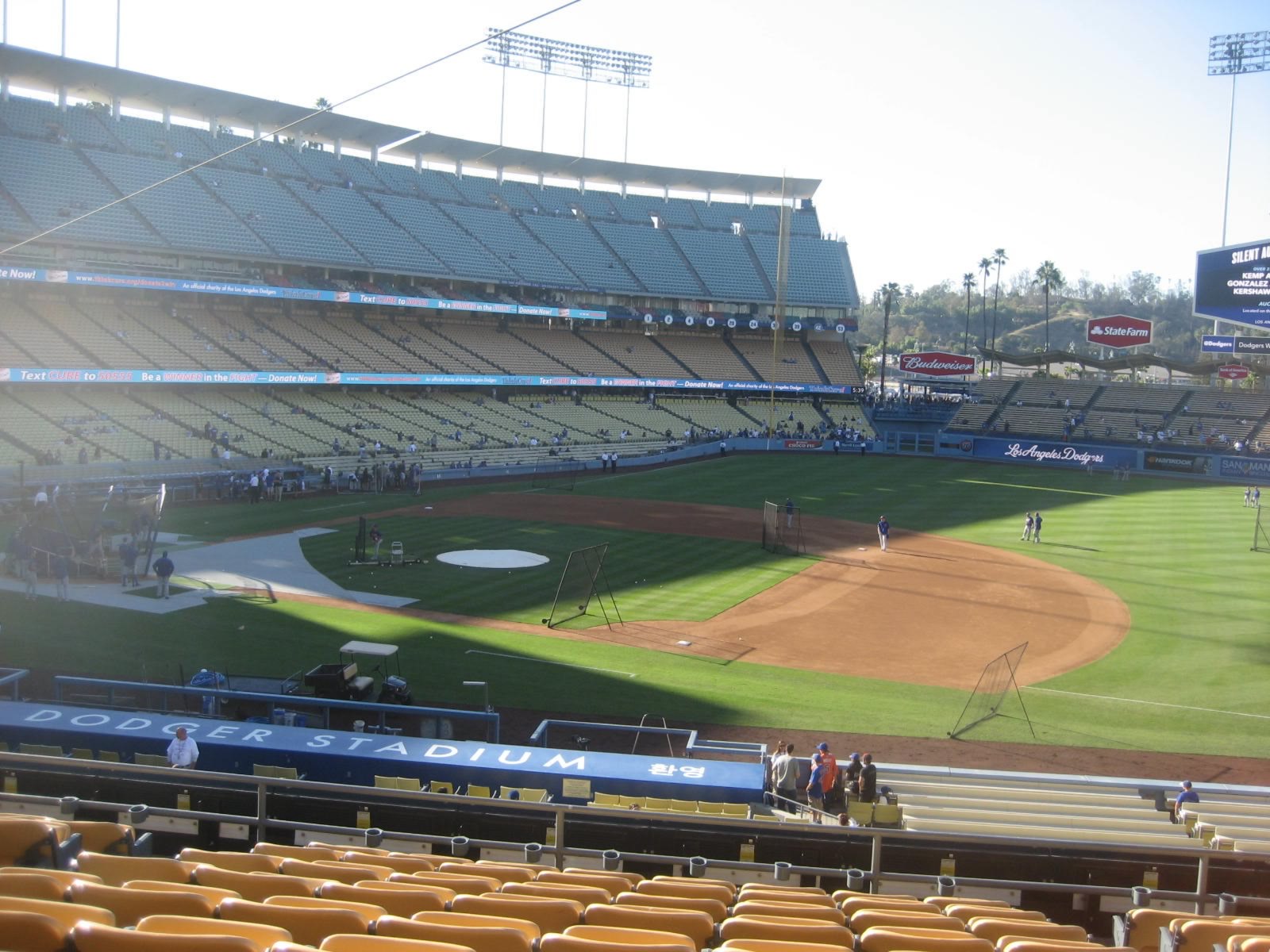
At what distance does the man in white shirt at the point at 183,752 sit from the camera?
1202cm

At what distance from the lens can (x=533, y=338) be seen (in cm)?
7744

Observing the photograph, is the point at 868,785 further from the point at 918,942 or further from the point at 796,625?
the point at 796,625

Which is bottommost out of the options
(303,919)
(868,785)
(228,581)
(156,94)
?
(228,581)

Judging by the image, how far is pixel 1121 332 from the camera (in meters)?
71.9

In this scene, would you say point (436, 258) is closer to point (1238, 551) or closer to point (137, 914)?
point (1238, 551)

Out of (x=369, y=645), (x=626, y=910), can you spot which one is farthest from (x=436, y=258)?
(x=626, y=910)

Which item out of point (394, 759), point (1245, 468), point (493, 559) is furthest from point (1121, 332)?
point (394, 759)

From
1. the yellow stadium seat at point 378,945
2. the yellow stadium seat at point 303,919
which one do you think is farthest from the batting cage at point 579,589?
the yellow stadium seat at point 378,945

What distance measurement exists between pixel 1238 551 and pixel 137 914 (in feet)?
140

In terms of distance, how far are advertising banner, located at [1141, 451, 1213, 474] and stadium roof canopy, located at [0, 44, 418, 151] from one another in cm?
5437

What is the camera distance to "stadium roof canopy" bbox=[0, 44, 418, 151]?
56156 millimetres

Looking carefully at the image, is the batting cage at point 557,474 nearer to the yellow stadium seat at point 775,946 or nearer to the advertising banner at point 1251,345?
the advertising banner at point 1251,345

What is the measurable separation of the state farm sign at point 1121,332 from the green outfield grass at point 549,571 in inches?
1836

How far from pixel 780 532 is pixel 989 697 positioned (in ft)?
60.1
